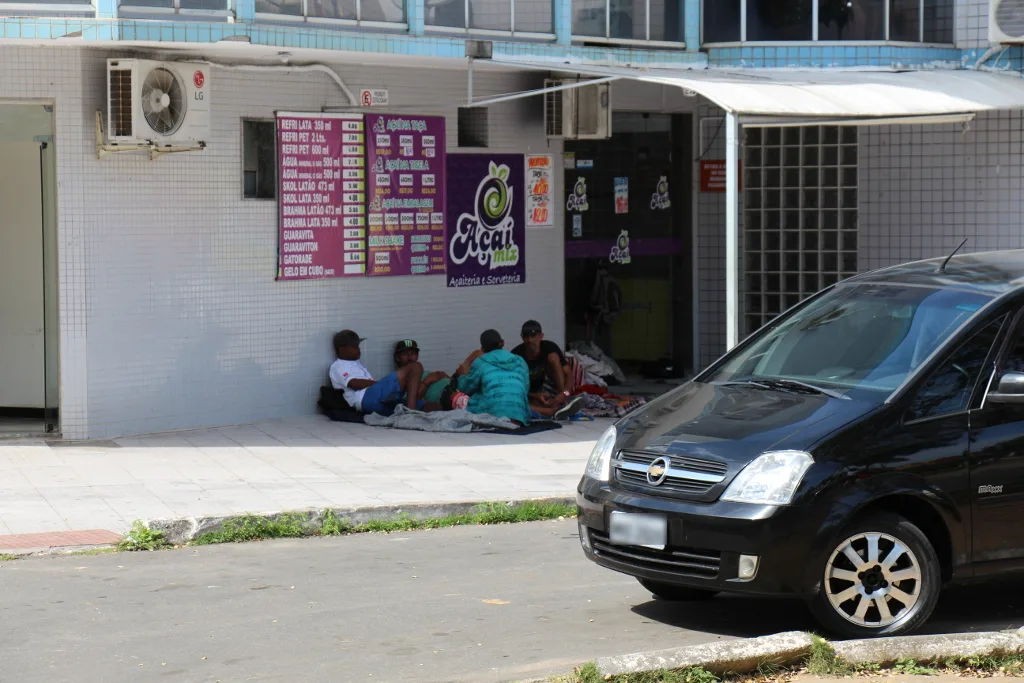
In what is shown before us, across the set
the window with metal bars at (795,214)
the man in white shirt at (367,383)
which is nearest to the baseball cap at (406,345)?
the man in white shirt at (367,383)

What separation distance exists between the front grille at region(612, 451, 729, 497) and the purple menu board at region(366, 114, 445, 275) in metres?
7.32

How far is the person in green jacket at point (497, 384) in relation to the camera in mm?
12370

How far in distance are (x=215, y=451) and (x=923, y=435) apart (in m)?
6.76

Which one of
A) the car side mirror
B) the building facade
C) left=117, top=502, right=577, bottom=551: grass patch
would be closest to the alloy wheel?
the car side mirror

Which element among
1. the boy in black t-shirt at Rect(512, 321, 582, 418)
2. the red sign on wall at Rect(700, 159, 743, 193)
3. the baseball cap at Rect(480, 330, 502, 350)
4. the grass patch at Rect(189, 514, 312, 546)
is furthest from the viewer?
the red sign on wall at Rect(700, 159, 743, 193)

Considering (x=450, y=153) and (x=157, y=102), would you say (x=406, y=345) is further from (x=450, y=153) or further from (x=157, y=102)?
(x=157, y=102)

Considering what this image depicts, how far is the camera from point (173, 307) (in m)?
12.0

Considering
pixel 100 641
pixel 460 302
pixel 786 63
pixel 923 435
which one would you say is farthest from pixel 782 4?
pixel 100 641

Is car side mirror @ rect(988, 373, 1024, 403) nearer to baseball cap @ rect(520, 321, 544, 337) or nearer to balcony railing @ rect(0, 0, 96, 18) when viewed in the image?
baseball cap @ rect(520, 321, 544, 337)

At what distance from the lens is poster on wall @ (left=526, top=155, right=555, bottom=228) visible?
14.7 m

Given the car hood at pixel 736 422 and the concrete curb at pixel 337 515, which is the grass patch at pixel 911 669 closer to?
the car hood at pixel 736 422

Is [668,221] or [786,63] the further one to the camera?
[668,221]

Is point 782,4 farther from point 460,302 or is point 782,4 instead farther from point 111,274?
point 111,274

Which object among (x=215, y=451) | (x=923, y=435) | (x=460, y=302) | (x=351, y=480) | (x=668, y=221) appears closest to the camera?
(x=923, y=435)
